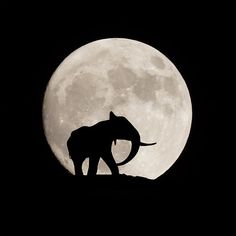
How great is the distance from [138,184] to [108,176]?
314 mm

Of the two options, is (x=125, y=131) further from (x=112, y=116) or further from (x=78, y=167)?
(x=78, y=167)

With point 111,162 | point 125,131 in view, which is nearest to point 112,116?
point 125,131

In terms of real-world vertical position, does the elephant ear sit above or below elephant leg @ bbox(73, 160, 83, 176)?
above

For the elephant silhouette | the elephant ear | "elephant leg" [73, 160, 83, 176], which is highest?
the elephant ear

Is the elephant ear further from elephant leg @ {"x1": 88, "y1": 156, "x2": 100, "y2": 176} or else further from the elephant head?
elephant leg @ {"x1": 88, "y1": 156, "x2": 100, "y2": 176}

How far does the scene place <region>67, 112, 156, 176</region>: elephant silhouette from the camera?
732cm

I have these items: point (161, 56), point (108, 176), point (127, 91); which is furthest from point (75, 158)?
point (161, 56)

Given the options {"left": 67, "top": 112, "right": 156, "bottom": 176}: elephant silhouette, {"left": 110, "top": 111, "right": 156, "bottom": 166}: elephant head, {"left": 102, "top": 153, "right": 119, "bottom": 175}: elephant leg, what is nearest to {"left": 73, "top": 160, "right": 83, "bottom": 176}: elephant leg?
A: {"left": 67, "top": 112, "right": 156, "bottom": 176}: elephant silhouette

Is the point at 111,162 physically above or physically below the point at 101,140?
below

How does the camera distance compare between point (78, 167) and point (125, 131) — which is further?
point (78, 167)

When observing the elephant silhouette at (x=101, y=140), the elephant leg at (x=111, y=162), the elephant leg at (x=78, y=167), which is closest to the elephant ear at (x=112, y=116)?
the elephant silhouette at (x=101, y=140)

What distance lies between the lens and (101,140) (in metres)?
7.34

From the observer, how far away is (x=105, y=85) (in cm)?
767

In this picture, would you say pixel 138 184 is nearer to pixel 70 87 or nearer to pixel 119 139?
pixel 119 139
